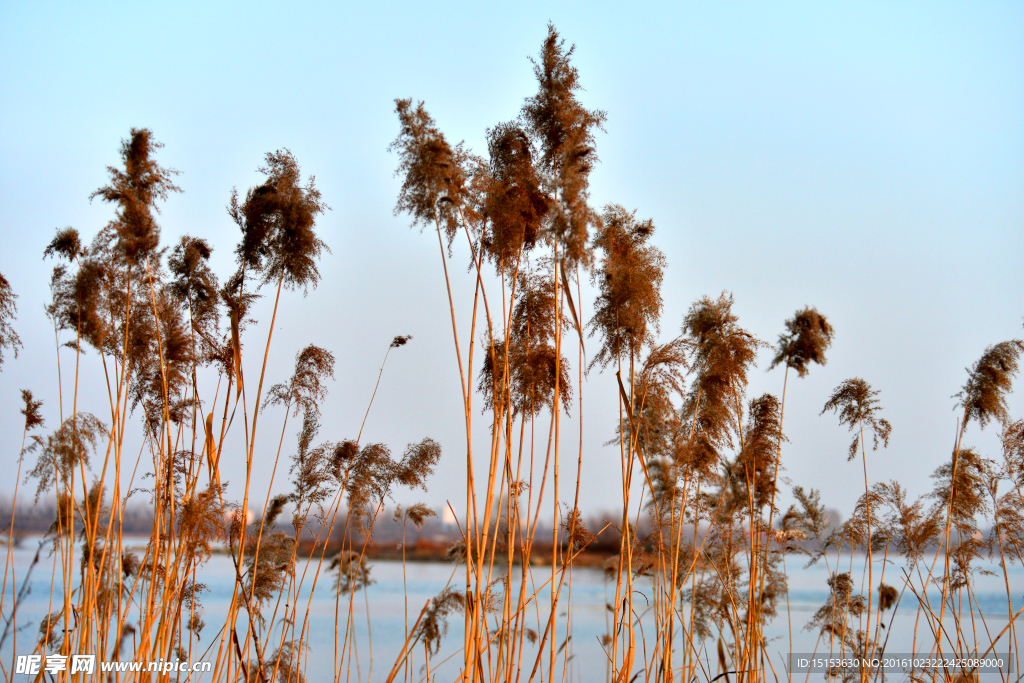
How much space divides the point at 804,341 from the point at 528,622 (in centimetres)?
488

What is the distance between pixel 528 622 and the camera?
6.84 meters

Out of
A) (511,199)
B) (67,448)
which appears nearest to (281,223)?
(511,199)

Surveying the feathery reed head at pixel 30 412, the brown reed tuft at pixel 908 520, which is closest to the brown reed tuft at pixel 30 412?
the feathery reed head at pixel 30 412

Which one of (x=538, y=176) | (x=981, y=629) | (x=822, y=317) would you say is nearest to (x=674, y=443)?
(x=822, y=317)

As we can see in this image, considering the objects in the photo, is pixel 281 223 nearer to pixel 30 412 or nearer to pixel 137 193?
pixel 137 193

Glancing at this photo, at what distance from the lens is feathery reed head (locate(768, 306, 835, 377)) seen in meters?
3.10

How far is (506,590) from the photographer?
2.61 m

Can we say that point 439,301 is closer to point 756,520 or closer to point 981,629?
point 756,520

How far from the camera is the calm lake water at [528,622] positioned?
14.2ft

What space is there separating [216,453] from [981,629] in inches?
351

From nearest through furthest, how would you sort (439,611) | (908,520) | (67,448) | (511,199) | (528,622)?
(511,199) < (67,448) < (439,611) < (908,520) < (528,622)

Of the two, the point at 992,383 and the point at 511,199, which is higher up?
the point at 511,199

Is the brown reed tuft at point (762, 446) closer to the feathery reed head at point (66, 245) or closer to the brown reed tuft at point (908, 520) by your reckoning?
the brown reed tuft at point (908, 520)

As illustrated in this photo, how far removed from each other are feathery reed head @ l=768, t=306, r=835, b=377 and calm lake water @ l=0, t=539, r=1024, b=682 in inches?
53.7
